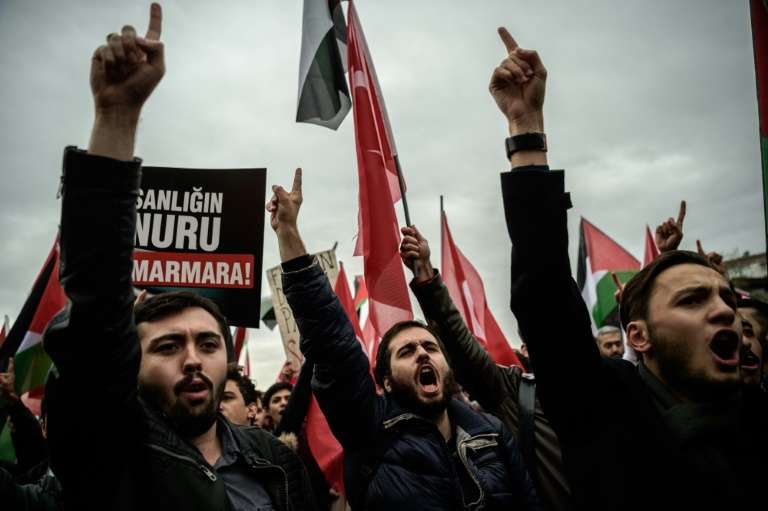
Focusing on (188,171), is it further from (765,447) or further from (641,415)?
(765,447)

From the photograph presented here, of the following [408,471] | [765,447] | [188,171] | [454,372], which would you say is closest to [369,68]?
[188,171]

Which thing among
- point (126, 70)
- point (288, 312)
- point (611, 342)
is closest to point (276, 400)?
point (288, 312)

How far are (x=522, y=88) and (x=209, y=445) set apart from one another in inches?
65.9

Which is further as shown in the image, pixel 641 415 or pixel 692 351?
pixel 692 351

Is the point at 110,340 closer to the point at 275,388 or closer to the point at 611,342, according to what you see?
the point at 275,388

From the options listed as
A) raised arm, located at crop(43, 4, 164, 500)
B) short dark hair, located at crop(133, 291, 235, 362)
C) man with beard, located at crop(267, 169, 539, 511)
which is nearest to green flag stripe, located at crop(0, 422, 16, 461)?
short dark hair, located at crop(133, 291, 235, 362)

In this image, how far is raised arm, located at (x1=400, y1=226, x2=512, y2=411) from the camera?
10.1 feet

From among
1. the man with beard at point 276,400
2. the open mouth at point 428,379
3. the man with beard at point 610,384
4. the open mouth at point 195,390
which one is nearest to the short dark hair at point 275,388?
the man with beard at point 276,400

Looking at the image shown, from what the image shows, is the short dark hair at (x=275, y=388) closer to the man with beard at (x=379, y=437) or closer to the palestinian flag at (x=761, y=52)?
the man with beard at (x=379, y=437)

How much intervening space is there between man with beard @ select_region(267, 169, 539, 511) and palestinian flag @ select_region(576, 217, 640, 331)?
586cm

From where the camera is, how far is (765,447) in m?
1.51

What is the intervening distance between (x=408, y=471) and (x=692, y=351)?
4.37ft

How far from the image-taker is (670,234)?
3.32 m

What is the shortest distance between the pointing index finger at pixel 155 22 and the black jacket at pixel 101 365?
15.9 inches
